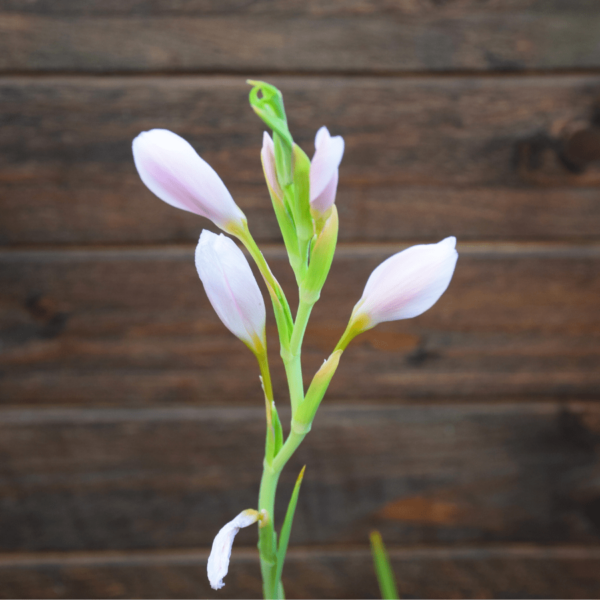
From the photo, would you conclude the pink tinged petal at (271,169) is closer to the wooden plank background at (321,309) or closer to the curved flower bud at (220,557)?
the curved flower bud at (220,557)

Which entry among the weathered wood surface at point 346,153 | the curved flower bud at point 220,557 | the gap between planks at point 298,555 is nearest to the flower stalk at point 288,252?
the curved flower bud at point 220,557

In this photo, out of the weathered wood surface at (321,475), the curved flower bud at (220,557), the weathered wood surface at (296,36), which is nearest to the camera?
the curved flower bud at (220,557)

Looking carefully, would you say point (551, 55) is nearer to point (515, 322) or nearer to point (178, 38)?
point (515, 322)

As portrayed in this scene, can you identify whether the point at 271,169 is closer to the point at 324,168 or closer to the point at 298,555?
the point at 324,168

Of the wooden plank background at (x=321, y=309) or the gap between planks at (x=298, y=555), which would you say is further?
the gap between planks at (x=298, y=555)

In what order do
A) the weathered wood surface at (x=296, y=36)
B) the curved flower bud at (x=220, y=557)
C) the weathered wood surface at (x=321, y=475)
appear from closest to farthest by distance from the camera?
the curved flower bud at (x=220, y=557) < the weathered wood surface at (x=296, y=36) < the weathered wood surface at (x=321, y=475)

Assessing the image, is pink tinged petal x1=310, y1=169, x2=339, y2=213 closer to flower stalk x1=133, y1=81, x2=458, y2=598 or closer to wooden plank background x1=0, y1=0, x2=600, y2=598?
flower stalk x1=133, y1=81, x2=458, y2=598

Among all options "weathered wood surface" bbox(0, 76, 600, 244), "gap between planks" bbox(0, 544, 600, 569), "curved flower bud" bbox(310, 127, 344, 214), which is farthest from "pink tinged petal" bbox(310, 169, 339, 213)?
"gap between planks" bbox(0, 544, 600, 569)

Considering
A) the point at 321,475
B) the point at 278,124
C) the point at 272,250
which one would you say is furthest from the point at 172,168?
the point at 321,475
